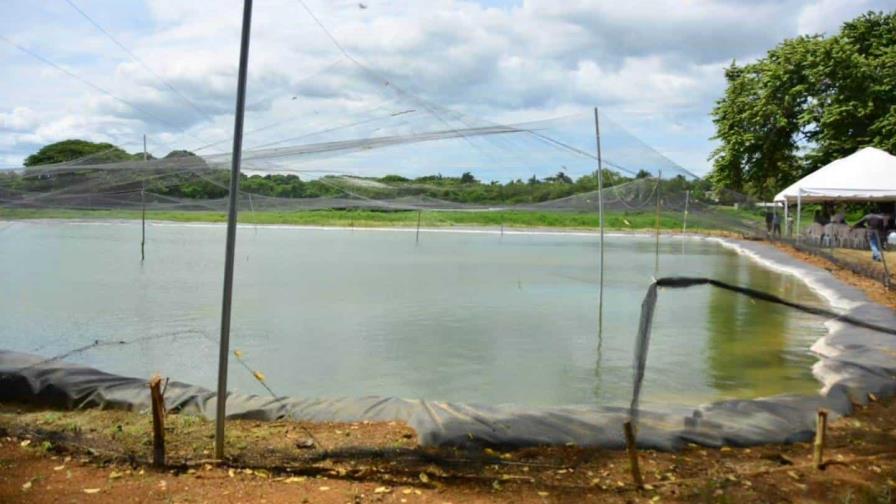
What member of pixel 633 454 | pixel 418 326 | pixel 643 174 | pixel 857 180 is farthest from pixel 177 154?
pixel 857 180

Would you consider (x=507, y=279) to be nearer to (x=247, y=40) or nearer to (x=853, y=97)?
(x=247, y=40)

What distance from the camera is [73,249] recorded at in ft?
59.0

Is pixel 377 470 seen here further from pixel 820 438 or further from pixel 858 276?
pixel 858 276

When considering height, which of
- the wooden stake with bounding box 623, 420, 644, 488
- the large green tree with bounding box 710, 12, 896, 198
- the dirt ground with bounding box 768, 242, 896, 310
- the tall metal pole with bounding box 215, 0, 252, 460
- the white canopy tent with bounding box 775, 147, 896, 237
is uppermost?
the large green tree with bounding box 710, 12, 896, 198

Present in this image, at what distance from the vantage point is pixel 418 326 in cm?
809

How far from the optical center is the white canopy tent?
16391mm

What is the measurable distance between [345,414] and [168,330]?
4.01m

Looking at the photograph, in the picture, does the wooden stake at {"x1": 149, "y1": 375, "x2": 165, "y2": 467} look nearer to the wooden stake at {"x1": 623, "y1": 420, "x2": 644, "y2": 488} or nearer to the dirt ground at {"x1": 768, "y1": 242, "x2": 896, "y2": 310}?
the wooden stake at {"x1": 623, "y1": 420, "x2": 644, "y2": 488}

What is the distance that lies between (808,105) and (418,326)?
723 inches

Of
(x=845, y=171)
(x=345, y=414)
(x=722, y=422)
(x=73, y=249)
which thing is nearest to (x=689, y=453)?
(x=722, y=422)

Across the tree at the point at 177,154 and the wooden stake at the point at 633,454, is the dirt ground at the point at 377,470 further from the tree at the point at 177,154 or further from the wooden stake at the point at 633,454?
the tree at the point at 177,154

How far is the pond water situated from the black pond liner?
922 mm

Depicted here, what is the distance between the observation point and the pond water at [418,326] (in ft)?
19.0

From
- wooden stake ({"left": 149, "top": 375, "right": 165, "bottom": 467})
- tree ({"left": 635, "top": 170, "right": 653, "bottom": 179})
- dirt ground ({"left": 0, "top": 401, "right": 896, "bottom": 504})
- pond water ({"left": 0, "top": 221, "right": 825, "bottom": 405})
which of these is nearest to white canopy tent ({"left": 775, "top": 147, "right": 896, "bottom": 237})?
pond water ({"left": 0, "top": 221, "right": 825, "bottom": 405})
